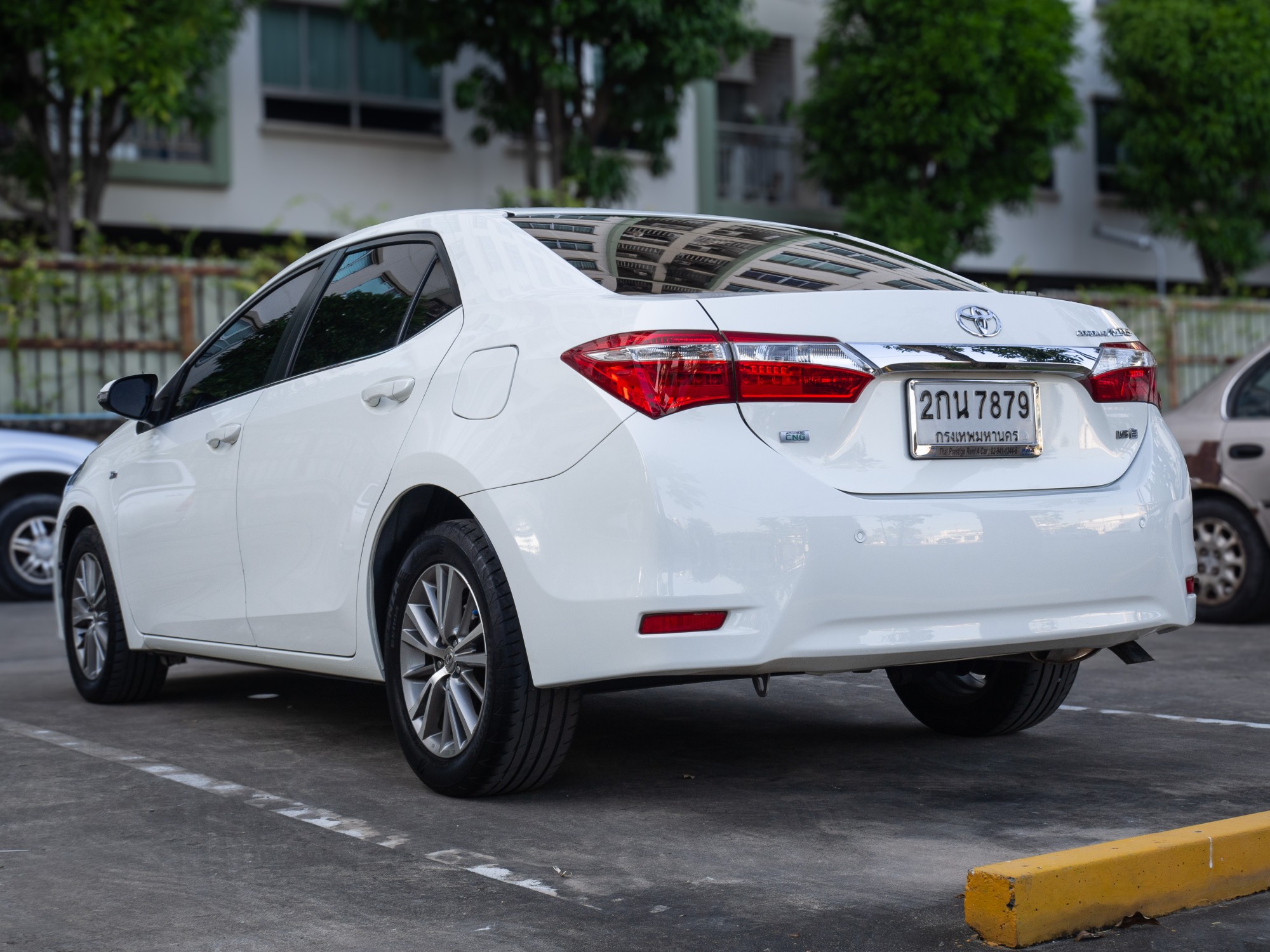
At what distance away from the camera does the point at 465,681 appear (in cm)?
431

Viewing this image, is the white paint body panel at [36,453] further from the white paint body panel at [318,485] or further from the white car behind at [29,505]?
the white paint body panel at [318,485]

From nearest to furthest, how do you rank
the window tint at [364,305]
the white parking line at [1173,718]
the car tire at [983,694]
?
the window tint at [364,305]
the car tire at [983,694]
the white parking line at [1173,718]

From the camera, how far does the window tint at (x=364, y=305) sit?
479 cm

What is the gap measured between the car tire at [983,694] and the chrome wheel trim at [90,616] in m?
3.02

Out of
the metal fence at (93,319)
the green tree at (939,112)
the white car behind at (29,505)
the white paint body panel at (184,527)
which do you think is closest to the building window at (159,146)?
the metal fence at (93,319)

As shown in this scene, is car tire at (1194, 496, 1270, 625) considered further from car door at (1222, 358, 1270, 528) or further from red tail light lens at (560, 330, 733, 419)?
red tail light lens at (560, 330, 733, 419)

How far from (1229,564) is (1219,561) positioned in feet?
0.18

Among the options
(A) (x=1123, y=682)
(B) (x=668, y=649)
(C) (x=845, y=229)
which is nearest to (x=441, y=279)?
(B) (x=668, y=649)

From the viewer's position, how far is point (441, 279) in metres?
4.66

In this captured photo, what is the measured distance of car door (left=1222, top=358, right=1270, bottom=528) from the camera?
8.62m

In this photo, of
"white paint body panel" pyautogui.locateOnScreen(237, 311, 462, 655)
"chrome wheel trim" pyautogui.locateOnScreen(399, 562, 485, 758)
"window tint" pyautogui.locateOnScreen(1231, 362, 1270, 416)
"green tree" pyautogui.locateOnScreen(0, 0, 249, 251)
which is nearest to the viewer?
"chrome wheel trim" pyautogui.locateOnScreen(399, 562, 485, 758)

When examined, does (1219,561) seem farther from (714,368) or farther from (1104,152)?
(1104,152)

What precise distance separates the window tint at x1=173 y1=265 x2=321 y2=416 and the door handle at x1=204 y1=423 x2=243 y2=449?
129 mm

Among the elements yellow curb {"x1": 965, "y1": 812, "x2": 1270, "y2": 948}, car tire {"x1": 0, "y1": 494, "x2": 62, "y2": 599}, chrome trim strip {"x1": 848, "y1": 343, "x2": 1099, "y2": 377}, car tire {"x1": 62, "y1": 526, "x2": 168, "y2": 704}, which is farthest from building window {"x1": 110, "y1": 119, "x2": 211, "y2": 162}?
yellow curb {"x1": 965, "y1": 812, "x2": 1270, "y2": 948}
